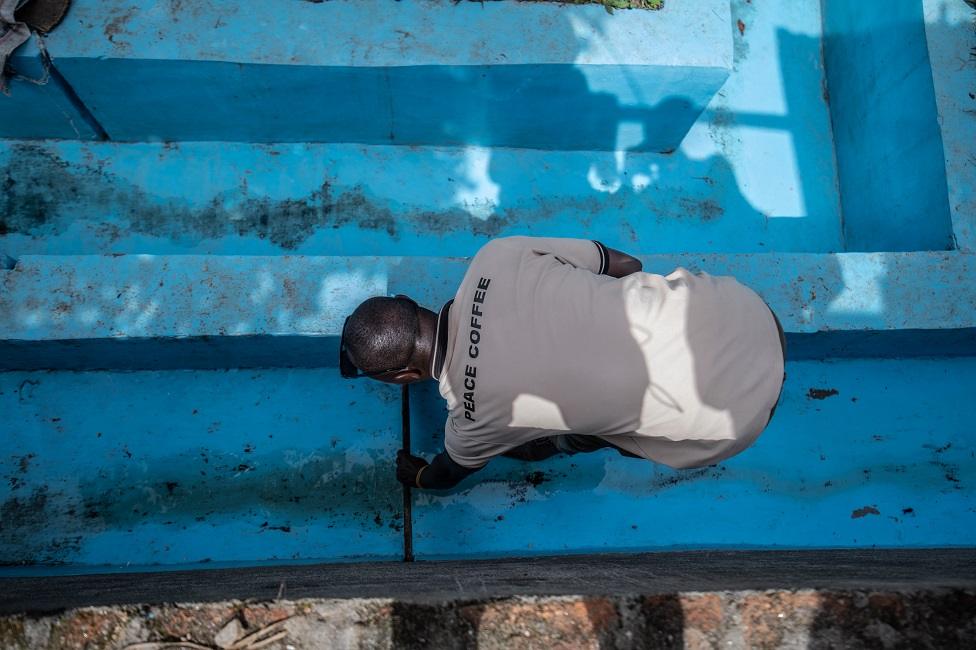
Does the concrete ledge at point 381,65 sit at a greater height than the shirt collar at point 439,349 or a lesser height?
greater

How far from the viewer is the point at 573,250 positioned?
91.3 inches

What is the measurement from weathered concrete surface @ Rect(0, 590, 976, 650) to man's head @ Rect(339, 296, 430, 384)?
70cm

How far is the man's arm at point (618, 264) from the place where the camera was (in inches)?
95.0

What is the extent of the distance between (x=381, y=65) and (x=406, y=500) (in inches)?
77.1

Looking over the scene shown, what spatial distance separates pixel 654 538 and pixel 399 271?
1648 millimetres

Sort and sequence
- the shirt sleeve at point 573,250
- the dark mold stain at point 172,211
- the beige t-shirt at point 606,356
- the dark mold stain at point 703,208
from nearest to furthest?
the beige t-shirt at point 606,356, the shirt sleeve at point 573,250, the dark mold stain at point 172,211, the dark mold stain at point 703,208

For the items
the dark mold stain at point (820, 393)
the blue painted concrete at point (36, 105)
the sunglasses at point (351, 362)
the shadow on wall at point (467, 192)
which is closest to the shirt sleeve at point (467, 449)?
the sunglasses at point (351, 362)

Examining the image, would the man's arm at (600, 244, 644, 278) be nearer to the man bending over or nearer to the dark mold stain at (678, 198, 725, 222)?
the man bending over

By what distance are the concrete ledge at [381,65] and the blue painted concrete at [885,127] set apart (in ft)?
2.82

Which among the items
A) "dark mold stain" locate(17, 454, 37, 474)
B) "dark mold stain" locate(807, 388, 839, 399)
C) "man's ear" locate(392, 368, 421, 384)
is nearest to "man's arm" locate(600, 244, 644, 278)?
"man's ear" locate(392, 368, 421, 384)

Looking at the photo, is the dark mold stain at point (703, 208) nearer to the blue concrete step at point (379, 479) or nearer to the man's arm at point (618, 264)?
the blue concrete step at point (379, 479)

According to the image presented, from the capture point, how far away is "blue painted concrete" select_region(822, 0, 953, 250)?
2.99 m

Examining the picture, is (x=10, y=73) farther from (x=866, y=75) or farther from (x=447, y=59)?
(x=866, y=75)

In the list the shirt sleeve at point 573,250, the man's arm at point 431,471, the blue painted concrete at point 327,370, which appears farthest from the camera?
the blue painted concrete at point 327,370
